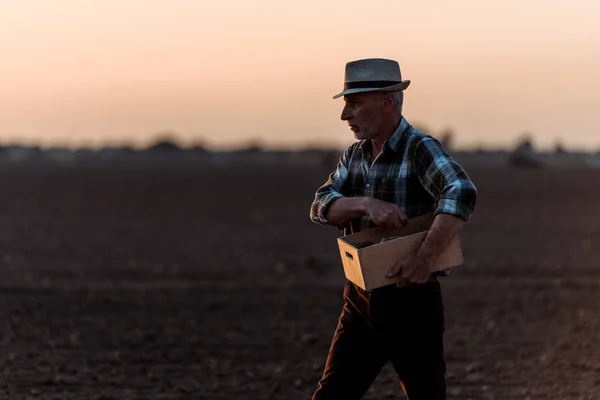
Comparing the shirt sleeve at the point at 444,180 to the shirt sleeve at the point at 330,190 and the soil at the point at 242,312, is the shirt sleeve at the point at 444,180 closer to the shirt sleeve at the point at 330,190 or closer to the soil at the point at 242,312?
the shirt sleeve at the point at 330,190

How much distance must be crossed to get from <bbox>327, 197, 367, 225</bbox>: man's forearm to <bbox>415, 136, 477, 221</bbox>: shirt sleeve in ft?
0.92

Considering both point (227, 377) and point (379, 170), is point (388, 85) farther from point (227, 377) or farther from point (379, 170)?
point (227, 377)

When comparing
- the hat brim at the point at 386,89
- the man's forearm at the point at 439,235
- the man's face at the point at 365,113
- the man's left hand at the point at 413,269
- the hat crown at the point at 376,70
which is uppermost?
the hat crown at the point at 376,70

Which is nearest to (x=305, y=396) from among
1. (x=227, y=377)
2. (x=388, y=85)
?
(x=227, y=377)

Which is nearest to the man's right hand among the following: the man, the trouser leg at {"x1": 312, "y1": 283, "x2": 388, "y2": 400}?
the man

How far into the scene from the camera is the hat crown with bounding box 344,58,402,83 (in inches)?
196

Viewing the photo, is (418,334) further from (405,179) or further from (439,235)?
(405,179)

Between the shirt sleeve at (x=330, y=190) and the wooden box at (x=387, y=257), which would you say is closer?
the wooden box at (x=387, y=257)

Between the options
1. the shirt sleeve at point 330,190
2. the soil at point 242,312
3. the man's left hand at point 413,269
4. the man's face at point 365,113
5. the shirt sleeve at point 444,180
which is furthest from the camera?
the soil at point 242,312

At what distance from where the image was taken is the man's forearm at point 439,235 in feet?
15.5

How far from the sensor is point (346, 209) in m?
5.05

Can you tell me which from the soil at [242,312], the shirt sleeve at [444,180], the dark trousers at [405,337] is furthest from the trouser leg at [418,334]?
the soil at [242,312]

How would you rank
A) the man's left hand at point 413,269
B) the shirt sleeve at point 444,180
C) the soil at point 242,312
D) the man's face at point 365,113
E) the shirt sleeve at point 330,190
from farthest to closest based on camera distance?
the soil at point 242,312 → the shirt sleeve at point 330,190 → the man's face at point 365,113 → the man's left hand at point 413,269 → the shirt sleeve at point 444,180

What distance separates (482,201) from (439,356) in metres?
33.4
